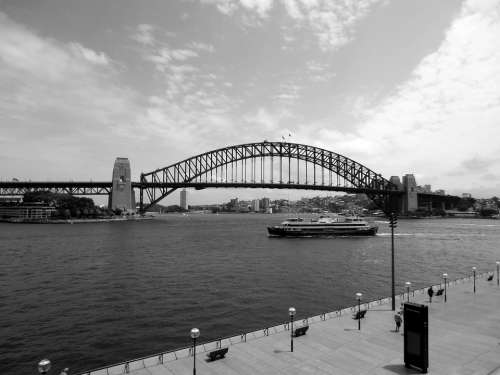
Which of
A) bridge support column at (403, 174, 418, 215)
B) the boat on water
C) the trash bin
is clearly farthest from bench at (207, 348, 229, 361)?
bridge support column at (403, 174, 418, 215)

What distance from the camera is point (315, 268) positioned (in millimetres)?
37469

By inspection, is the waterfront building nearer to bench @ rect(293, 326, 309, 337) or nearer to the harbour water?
the harbour water

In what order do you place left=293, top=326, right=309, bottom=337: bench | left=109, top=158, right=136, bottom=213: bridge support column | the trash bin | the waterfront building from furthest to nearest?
left=109, top=158, right=136, bottom=213: bridge support column, the waterfront building, left=293, top=326, right=309, bottom=337: bench, the trash bin

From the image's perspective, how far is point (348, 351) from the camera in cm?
1266

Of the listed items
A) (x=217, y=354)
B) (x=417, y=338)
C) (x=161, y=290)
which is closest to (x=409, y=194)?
(x=161, y=290)

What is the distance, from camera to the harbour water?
17.3m

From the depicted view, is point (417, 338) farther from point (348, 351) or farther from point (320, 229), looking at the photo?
point (320, 229)

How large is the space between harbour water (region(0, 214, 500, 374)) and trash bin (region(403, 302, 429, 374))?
9.67 metres

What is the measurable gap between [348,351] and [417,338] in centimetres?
256

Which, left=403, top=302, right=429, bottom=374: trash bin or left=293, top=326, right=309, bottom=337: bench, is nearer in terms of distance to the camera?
left=403, top=302, right=429, bottom=374: trash bin

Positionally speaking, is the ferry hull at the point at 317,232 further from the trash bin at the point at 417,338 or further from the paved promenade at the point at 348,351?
the trash bin at the point at 417,338

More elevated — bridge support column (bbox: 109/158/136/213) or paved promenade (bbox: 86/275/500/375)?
bridge support column (bbox: 109/158/136/213)

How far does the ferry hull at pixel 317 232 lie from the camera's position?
243 ft

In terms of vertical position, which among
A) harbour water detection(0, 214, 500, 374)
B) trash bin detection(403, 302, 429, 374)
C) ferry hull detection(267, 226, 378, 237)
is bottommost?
harbour water detection(0, 214, 500, 374)
